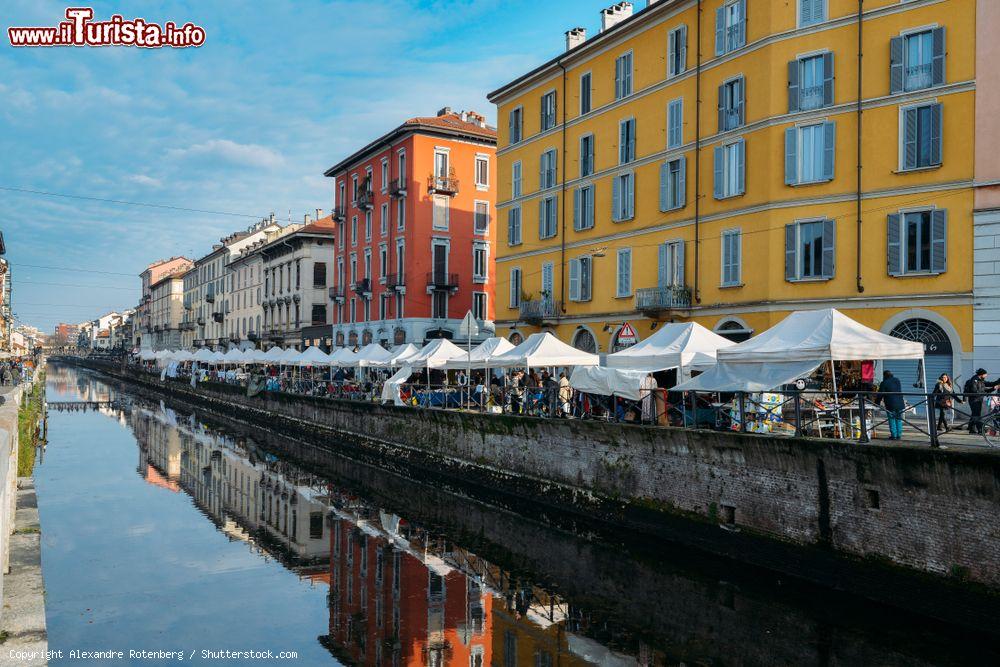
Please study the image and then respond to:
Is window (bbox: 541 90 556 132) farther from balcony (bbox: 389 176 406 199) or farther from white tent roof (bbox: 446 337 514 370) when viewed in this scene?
white tent roof (bbox: 446 337 514 370)

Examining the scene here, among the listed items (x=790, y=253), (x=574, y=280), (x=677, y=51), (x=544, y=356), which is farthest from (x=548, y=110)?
(x=544, y=356)

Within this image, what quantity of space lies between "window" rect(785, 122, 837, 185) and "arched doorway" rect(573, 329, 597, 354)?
11.1 meters

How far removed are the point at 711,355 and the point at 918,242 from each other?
29.2 feet

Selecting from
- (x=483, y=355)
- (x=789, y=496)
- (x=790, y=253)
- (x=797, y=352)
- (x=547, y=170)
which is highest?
(x=547, y=170)

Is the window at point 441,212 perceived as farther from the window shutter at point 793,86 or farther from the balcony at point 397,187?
the window shutter at point 793,86

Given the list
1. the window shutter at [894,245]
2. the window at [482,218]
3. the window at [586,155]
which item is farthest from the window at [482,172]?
the window shutter at [894,245]

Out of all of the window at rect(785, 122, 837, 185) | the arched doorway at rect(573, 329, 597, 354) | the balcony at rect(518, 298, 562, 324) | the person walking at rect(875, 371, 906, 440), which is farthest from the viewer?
the balcony at rect(518, 298, 562, 324)

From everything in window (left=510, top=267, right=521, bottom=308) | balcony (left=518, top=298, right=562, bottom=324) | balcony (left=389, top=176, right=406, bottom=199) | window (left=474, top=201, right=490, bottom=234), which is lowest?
balcony (left=518, top=298, right=562, bottom=324)

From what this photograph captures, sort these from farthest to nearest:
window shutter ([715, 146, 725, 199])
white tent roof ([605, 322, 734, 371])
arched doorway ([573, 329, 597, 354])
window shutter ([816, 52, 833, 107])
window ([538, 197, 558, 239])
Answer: window ([538, 197, 558, 239]) → arched doorway ([573, 329, 597, 354]) → window shutter ([715, 146, 725, 199]) → window shutter ([816, 52, 833, 107]) → white tent roof ([605, 322, 734, 371])

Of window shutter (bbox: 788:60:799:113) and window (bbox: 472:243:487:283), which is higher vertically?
window shutter (bbox: 788:60:799:113)

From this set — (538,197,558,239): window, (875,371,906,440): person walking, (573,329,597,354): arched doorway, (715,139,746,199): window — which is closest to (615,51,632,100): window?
(538,197,558,239): window

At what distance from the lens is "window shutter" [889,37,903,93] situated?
23.3 m

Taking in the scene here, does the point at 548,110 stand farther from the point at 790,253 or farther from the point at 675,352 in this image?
the point at 675,352

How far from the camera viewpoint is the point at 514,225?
128ft
